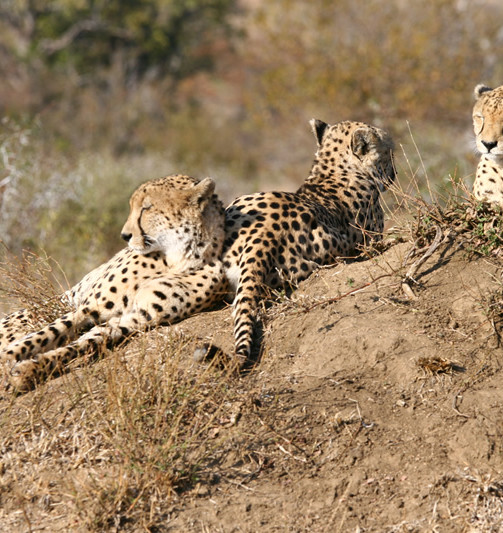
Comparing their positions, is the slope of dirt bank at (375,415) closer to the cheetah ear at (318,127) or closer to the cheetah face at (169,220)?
the cheetah face at (169,220)

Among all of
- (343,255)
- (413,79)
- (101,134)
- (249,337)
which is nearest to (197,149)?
(101,134)

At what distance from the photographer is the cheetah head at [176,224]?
480cm

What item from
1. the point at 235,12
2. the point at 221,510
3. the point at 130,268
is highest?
the point at 235,12

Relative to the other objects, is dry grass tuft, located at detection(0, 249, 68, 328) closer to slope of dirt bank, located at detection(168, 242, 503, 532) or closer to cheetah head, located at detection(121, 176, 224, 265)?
cheetah head, located at detection(121, 176, 224, 265)

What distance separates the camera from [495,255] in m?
4.46

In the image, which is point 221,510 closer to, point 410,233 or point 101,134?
point 410,233

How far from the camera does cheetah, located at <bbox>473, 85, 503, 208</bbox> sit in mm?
4684

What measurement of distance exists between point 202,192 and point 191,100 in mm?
16919

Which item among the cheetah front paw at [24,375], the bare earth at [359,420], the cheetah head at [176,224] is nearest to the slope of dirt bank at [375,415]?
the bare earth at [359,420]

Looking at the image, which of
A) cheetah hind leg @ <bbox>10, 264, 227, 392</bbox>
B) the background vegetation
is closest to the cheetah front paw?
cheetah hind leg @ <bbox>10, 264, 227, 392</bbox>

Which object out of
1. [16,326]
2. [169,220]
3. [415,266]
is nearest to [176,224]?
[169,220]

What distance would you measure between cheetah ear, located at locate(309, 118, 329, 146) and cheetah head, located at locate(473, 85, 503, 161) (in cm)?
130

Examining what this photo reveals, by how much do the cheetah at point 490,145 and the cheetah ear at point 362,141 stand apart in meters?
0.85

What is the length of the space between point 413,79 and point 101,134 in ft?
19.1
